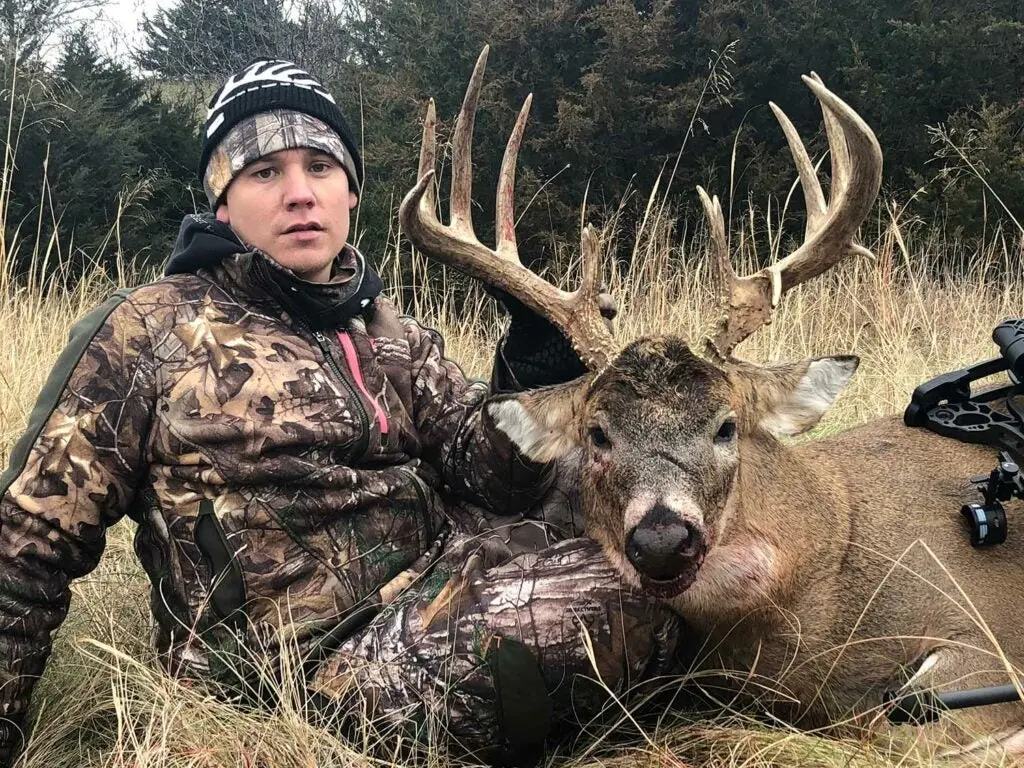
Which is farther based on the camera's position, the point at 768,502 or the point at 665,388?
the point at 768,502

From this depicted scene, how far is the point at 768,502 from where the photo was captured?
265cm

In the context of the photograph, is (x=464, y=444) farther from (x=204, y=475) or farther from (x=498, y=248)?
(x=204, y=475)

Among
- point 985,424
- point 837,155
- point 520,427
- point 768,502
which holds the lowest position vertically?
point 768,502

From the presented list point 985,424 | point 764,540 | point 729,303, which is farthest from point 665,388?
point 985,424

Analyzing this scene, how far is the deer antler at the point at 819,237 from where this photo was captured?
97.7 inches

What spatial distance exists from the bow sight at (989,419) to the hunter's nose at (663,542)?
44.5 inches

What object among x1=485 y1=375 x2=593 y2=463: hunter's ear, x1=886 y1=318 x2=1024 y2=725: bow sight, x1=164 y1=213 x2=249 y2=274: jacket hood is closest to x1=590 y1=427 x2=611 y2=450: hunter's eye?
x1=485 y1=375 x2=593 y2=463: hunter's ear

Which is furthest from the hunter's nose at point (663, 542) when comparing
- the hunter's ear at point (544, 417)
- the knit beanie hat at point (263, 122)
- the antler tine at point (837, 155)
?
the knit beanie hat at point (263, 122)

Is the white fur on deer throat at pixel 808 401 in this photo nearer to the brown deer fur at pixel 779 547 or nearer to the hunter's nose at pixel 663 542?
the brown deer fur at pixel 779 547

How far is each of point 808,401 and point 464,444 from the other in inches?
42.0

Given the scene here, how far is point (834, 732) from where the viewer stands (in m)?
2.55

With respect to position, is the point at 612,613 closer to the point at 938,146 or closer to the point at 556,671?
the point at 556,671

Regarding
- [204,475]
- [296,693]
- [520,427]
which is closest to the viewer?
[296,693]

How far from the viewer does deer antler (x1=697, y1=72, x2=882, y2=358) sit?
8.14 ft
